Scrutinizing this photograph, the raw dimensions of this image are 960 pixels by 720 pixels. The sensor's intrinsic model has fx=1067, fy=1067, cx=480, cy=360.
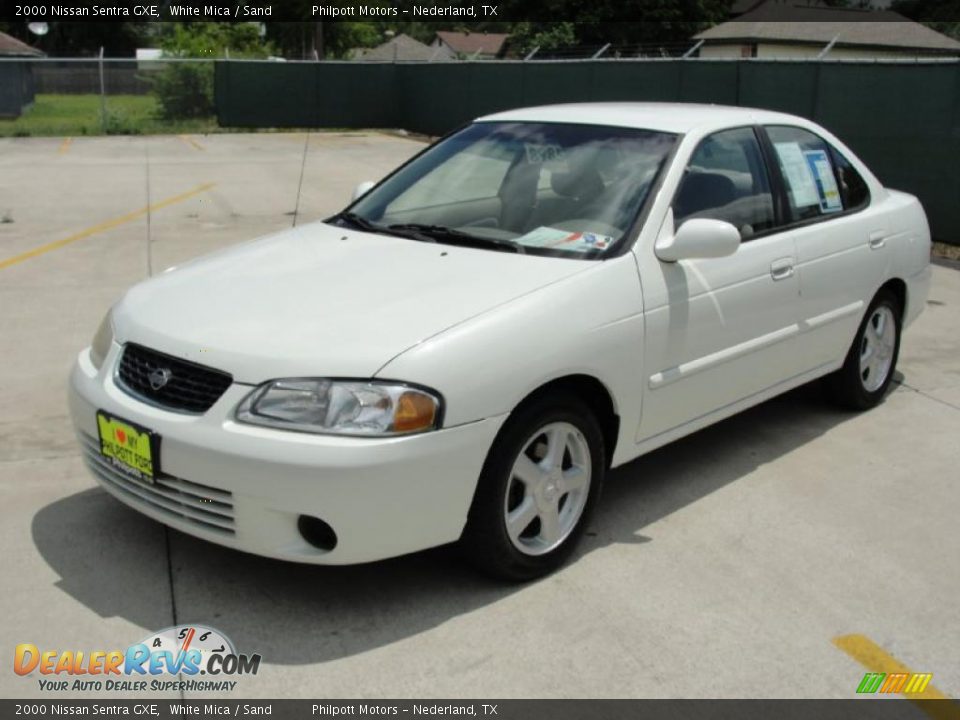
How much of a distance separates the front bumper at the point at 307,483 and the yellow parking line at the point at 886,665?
132 centimetres

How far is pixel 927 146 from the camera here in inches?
425

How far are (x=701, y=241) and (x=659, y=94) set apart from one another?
1402cm

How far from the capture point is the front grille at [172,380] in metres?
3.41

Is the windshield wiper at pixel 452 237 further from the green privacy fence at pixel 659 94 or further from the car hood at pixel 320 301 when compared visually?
the green privacy fence at pixel 659 94

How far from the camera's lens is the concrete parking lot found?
3.29 metres

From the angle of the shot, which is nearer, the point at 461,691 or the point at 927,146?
the point at 461,691

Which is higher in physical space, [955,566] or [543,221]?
[543,221]

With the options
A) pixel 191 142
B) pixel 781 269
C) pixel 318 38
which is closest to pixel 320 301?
pixel 781 269

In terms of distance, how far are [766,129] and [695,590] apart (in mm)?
2350

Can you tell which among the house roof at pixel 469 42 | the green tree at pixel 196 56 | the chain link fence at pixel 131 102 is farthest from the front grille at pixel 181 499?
the house roof at pixel 469 42

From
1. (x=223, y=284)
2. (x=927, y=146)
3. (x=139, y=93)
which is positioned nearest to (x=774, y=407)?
(x=223, y=284)

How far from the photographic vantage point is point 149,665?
10.6 ft

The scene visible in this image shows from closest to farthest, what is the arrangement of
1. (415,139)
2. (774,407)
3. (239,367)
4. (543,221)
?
1. (239,367)
2. (543,221)
3. (774,407)
4. (415,139)

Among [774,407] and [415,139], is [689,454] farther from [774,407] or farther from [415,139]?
[415,139]
